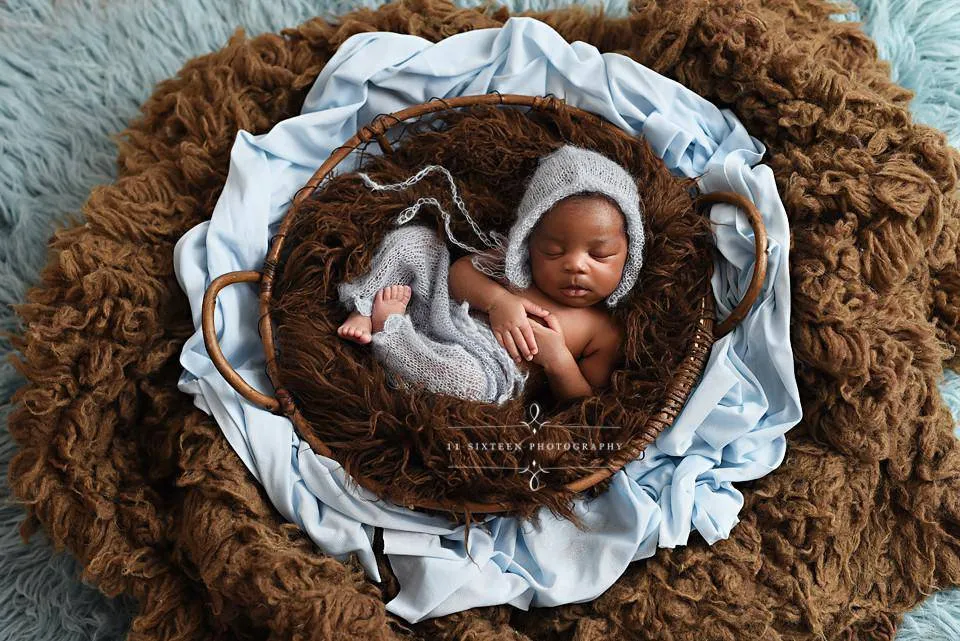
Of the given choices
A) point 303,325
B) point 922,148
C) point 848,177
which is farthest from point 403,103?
point 922,148

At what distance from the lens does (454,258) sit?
1575 millimetres

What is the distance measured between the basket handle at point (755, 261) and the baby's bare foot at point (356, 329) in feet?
1.88

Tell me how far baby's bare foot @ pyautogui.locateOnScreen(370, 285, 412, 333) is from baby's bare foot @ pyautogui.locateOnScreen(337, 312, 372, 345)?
16 millimetres

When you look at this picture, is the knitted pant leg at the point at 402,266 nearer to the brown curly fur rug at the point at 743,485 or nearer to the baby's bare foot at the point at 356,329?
the baby's bare foot at the point at 356,329

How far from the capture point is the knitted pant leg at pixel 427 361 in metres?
1.37

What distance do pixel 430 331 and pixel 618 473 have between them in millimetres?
390

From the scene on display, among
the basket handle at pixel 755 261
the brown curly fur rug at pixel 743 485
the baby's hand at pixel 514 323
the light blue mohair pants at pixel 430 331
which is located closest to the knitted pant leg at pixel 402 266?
the light blue mohair pants at pixel 430 331

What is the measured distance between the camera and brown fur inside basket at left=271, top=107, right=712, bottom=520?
4.30 feet

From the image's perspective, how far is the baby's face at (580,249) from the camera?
1358 millimetres

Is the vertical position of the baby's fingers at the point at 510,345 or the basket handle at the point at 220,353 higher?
the basket handle at the point at 220,353

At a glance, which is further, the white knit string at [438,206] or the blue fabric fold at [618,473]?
the white knit string at [438,206]

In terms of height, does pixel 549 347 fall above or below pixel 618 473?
above

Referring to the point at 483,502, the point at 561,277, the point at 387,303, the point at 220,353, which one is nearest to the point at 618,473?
the point at 483,502

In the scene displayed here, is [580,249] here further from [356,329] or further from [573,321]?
[356,329]
